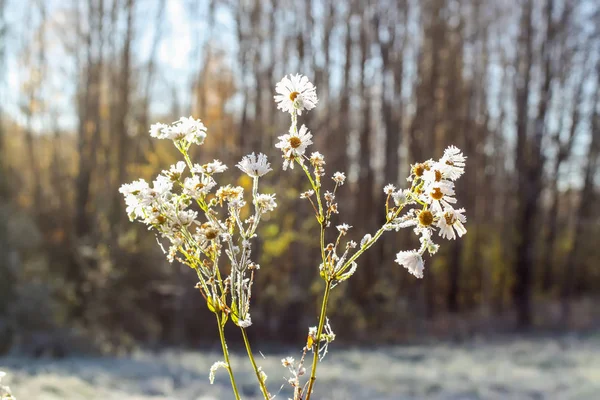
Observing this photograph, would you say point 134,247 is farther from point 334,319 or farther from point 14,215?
point 334,319

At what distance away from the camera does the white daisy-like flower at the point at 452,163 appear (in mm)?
1497

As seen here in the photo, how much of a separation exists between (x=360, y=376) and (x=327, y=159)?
197 inches

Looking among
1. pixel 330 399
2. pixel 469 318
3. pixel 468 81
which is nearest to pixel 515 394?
pixel 330 399

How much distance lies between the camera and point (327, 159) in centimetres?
1098

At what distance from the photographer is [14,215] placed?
10352mm

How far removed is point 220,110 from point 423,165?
13.6 meters

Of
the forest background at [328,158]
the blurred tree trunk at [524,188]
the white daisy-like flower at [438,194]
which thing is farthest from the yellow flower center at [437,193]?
the blurred tree trunk at [524,188]

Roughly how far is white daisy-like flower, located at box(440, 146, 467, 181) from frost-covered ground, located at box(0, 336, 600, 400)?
3.82 m

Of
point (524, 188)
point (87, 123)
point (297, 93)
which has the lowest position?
point (297, 93)

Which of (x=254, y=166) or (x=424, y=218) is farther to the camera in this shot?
(x=254, y=166)

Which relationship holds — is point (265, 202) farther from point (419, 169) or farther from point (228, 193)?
point (419, 169)

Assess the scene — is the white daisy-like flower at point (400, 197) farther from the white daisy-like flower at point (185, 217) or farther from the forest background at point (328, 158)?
the forest background at point (328, 158)

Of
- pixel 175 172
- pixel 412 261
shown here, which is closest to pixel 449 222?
pixel 412 261

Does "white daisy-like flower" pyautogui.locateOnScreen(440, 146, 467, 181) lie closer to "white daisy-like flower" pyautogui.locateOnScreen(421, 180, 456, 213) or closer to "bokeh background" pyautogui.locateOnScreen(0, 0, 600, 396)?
A: "white daisy-like flower" pyautogui.locateOnScreen(421, 180, 456, 213)
